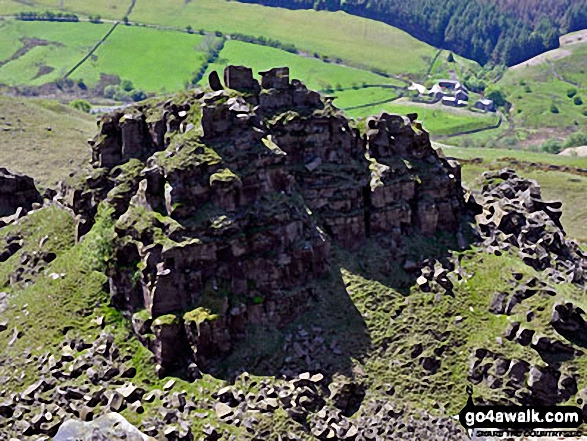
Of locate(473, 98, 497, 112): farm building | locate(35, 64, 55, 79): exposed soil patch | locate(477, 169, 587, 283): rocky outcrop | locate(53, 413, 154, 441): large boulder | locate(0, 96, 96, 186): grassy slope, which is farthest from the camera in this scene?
locate(473, 98, 497, 112): farm building

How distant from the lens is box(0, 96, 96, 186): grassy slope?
297 feet

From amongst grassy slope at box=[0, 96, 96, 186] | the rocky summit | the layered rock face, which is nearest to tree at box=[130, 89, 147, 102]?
grassy slope at box=[0, 96, 96, 186]

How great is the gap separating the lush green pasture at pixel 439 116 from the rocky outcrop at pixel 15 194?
11646 cm

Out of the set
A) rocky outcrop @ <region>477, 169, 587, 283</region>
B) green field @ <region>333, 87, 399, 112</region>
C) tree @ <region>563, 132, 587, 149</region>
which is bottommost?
green field @ <region>333, 87, 399, 112</region>

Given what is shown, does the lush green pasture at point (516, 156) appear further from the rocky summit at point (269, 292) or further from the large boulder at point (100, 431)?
the large boulder at point (100, 431)

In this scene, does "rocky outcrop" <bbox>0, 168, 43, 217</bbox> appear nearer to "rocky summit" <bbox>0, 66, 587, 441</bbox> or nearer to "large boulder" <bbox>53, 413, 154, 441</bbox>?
"rocky summit" <bbox>0, 66, 587, 441</bbox>

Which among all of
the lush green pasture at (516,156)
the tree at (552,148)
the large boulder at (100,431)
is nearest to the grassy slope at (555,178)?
the lush green pasture at (516,156)

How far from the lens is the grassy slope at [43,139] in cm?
9044

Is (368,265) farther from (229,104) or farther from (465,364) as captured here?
(229,104)

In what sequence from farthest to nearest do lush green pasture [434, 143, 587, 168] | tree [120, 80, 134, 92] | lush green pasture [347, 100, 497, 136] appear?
tree [120, 80, 134, 92]
lush green pasture [347, 100, 497, 136]
lush green pasture [434, 143, 587, 168]

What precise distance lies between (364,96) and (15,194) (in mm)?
140465

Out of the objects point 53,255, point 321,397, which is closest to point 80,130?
point 53,255

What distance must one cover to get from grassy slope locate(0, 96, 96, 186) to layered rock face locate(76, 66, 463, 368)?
1832 inches

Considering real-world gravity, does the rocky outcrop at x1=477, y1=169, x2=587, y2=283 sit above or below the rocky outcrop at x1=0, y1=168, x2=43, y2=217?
above
